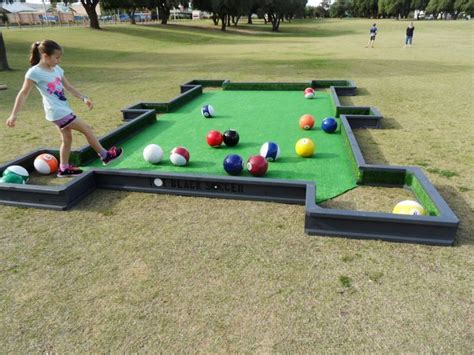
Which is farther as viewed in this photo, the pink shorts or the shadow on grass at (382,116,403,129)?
the shadow on grass at (382,116,403,129)

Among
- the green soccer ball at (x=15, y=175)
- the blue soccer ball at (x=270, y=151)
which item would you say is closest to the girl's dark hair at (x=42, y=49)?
the green soccer ball at (x=15, y=175)

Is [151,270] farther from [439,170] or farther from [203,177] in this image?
[439,170]

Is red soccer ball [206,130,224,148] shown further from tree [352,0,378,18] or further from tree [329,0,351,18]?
tree [329,0,351,18]

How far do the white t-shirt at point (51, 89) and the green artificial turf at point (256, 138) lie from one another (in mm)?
1401

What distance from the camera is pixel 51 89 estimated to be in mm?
5387

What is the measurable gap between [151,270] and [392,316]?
2.43 m

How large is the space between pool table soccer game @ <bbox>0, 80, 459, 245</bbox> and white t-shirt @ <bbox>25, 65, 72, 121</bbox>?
1.02m

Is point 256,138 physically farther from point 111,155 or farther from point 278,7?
point 278,7

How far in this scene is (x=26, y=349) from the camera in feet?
9.89

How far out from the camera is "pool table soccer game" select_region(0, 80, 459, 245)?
442cm

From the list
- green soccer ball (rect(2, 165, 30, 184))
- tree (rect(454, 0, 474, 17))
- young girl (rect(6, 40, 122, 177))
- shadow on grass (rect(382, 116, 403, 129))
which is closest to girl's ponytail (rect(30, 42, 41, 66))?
young girl (rect(6, 40, 122, 177))

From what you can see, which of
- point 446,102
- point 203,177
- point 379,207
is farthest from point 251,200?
point 446,102

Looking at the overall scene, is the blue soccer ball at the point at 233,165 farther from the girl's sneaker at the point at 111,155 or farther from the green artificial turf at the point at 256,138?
the girl's sneaker at the point at 111,155

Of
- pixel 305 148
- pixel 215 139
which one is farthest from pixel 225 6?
pixel 305 148
